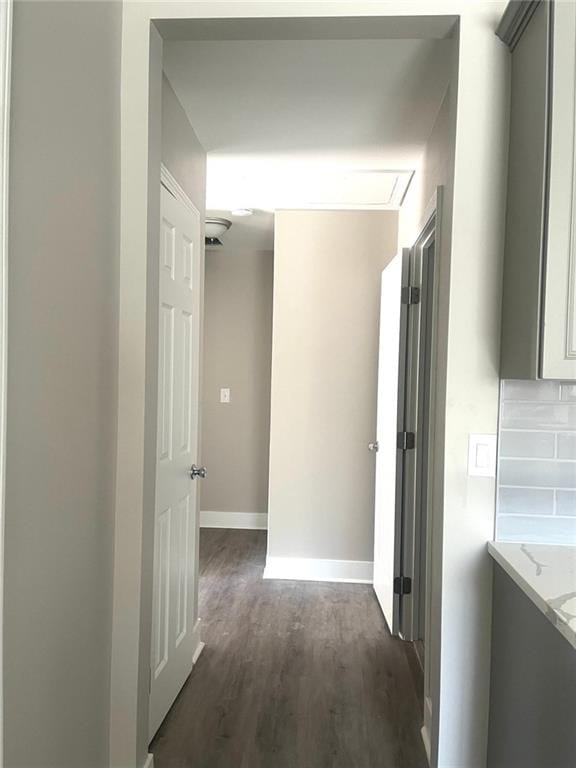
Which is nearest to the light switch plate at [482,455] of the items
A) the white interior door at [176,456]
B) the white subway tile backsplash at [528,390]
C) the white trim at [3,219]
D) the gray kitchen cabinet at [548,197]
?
the white subway tile backsplash at [528,390]

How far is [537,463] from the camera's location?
167cm

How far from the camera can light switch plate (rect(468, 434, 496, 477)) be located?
167 cm

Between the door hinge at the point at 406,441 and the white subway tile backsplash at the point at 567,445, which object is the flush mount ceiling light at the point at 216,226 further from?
the white subway tile backsplash at the point at 567,445

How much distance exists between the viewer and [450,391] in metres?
1.67

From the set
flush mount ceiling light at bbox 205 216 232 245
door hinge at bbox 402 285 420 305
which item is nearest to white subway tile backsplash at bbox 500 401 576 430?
door hinge at bbox 402 285 420 305

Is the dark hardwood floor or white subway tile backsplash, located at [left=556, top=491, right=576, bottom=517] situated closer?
white subway tile backsplash, located at [left=556, top=491, right=576, bottom=517]

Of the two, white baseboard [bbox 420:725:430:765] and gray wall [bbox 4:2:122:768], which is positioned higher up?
gray wall [bbox 4:2:122:768]

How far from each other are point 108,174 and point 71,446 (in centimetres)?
79

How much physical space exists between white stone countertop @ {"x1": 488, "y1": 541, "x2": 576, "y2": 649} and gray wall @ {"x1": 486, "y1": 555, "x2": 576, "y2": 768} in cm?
7

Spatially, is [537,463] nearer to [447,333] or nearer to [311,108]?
[447,333]

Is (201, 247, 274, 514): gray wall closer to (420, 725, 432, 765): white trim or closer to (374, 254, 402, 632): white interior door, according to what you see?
(374, 254, 402, 632): white interior door

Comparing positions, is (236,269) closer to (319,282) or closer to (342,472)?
(319,282)

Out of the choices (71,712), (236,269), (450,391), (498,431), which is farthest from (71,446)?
(236,269)

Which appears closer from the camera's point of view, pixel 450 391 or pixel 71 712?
pixel 71 712
